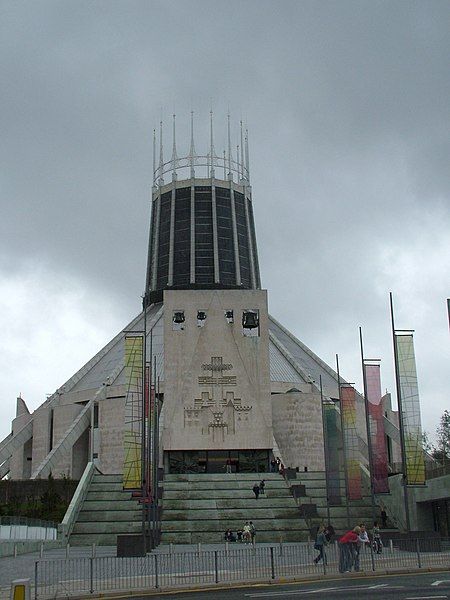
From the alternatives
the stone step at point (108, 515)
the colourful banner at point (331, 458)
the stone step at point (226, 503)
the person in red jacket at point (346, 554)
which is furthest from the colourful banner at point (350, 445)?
the person in red jacket at point (346, 554)

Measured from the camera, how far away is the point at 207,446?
176 feet

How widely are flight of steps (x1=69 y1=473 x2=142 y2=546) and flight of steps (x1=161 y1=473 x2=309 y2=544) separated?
1.63 meters

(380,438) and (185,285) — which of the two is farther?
(185,285)

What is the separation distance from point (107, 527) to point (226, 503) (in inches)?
264

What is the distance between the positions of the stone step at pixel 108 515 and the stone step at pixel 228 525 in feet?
5.65

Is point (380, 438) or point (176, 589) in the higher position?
point (380, 438)

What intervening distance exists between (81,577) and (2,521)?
920cm

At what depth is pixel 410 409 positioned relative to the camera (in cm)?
3456

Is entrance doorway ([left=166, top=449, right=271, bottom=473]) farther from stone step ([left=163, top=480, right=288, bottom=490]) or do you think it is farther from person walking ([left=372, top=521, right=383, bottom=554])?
person walking ([left=372, top=521, right=383, bottom=554])

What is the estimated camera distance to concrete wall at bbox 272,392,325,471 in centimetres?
5697

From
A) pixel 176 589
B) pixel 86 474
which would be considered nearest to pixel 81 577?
pixel 176 589

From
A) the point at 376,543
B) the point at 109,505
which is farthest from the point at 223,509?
the point at 376,543

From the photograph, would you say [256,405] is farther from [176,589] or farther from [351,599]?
[351,599]

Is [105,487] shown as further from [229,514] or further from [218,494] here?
[229,514]
